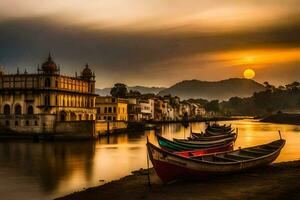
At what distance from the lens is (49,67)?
9212 cm

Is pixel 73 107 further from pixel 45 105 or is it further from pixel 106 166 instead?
pixel 106 166

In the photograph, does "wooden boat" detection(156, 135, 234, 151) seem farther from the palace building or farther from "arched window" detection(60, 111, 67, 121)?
"arched window" detection(60, 111, 67, 121)

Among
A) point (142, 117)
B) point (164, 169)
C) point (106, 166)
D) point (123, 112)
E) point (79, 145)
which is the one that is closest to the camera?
point (164, 169)

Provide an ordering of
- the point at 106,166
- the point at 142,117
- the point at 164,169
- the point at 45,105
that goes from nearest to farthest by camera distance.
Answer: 1. the point at 164,169
2. the point at 106,166
3. the point at 45,105
4. the point at 142,117

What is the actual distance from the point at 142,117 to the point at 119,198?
134 meters

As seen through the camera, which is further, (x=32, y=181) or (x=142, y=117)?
(x=142, y=117)

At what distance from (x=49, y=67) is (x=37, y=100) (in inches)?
306

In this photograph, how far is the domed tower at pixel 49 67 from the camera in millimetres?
92188

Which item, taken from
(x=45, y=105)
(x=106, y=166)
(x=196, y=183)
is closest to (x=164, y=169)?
(x=196, y=183)

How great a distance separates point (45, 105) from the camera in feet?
291

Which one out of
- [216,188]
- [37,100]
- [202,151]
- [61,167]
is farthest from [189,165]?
[37,100]

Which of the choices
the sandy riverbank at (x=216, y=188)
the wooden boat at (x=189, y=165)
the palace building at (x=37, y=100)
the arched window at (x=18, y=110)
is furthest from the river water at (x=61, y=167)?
the arched window at (x=18, y=110)

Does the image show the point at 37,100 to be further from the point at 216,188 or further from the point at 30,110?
the point at 216,188

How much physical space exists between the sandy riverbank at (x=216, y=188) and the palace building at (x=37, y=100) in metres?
57.9
